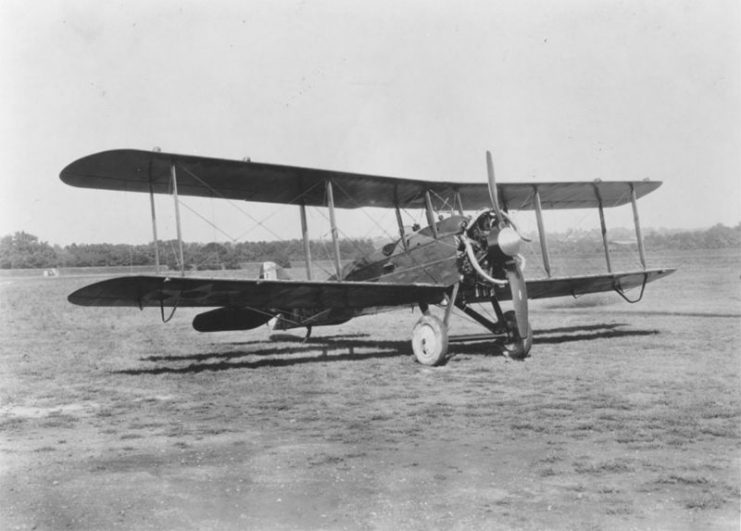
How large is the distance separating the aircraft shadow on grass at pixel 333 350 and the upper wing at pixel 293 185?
2.88 meters

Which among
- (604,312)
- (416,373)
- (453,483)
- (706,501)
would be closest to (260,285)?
(416,373)

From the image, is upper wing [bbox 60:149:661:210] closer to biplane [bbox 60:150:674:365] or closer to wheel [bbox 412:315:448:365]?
biplane [bbox 60:150:674:365]

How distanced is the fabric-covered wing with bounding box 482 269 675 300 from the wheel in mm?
2066

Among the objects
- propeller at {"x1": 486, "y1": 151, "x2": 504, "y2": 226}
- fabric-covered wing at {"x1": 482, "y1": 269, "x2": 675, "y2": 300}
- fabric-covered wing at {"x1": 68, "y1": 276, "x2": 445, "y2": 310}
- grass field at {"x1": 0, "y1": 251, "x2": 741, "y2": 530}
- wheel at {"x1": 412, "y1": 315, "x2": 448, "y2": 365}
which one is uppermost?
propeller at {"x1": 486, "y1": 151, "x2": 504, "y2": 226}

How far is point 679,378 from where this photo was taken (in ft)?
26.5

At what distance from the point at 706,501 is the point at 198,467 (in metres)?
3.45

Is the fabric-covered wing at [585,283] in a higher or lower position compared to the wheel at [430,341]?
higher

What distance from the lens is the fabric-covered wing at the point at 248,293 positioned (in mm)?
8477

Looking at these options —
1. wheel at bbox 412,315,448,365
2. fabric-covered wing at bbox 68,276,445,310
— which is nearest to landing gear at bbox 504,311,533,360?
wheel at bbox 412,315,448,365

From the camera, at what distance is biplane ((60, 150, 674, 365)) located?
29.5 feet

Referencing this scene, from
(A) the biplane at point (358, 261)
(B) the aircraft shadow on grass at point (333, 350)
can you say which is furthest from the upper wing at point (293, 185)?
(B) the aircraft shadow on grass at point (333, 350)

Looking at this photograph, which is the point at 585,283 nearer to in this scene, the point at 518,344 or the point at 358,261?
the point at 518,344

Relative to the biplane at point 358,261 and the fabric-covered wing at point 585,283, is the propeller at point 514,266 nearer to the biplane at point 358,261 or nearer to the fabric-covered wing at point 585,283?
the biplane at point 358,261

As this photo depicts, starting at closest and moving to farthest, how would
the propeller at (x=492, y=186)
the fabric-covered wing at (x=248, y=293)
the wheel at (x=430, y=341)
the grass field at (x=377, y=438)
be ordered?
the grass field at (x=377, y=438)
the fabric-covered wing at (x=248, y=293)
the wheel at (x=430, y=341)
the propeller at (x=492, y=186)
